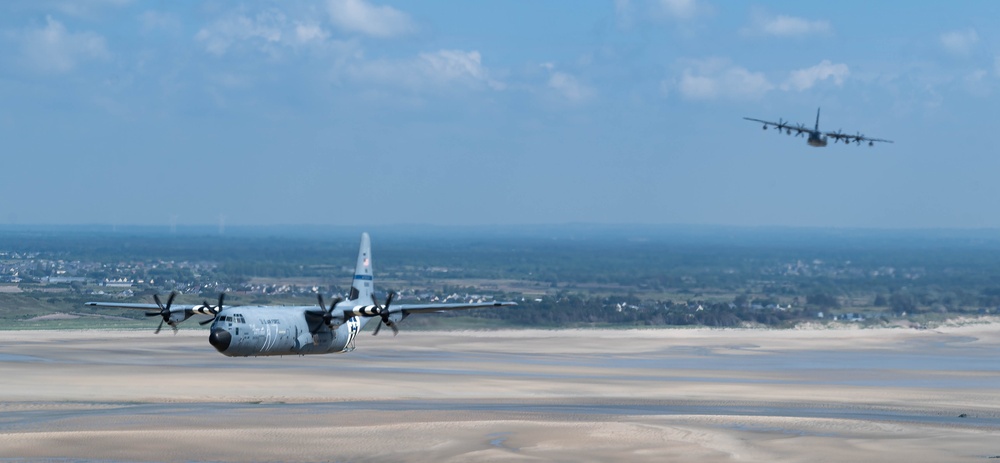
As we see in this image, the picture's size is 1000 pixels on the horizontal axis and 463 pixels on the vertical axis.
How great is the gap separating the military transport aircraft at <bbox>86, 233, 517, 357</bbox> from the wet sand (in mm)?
2140

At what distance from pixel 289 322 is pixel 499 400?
9348 millimetres

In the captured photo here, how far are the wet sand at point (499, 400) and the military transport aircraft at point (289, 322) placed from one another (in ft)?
7.02

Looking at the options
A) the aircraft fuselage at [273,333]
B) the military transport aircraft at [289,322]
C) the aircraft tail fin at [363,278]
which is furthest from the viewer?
the aircraft tail fin at [363,278]

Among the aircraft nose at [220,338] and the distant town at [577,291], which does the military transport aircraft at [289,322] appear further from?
the distant town at [577,291]

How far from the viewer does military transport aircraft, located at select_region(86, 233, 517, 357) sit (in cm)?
5831

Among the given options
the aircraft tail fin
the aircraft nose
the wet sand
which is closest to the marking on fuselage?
the wet sand

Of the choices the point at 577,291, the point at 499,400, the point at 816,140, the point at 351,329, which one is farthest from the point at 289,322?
the point at 577,291

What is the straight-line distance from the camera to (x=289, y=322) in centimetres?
6144

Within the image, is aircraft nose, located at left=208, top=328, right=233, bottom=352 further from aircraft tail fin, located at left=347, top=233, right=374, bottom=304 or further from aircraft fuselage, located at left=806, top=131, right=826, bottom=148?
aircraft fuselage, located at left=806, top=131, right=826, bottom=148

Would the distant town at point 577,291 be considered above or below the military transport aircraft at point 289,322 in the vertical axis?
below

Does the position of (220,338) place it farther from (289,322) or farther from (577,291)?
(577,291)


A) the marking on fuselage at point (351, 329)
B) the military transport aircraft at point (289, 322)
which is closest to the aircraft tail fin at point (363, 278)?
the military transport aircraft at point (289, 322)

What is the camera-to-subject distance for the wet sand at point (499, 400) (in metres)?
46.4

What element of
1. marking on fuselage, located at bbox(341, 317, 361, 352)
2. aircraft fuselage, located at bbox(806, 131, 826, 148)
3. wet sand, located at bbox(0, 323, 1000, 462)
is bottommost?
wet sand, located at bbox(0, 323, 1000, 462)
